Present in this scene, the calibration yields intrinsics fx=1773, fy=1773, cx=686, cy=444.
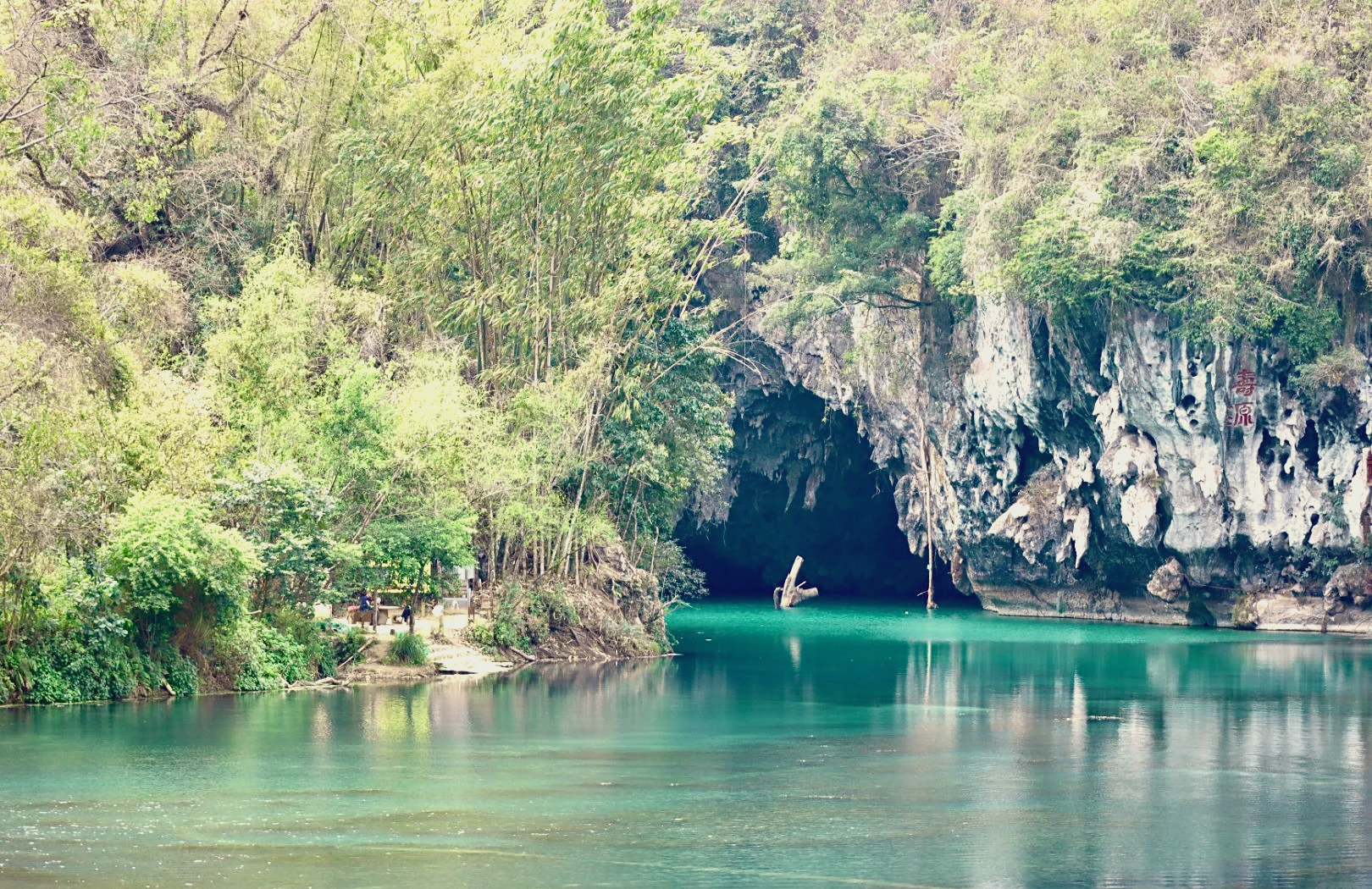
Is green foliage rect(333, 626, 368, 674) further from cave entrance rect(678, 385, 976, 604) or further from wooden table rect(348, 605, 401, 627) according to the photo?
cave entrance rect(678, 385, 976, 604)

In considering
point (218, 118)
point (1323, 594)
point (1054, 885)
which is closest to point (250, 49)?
point (218, 118)

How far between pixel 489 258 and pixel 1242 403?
1897 centimetres

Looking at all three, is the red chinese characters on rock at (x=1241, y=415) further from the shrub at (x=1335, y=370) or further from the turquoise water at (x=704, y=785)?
the turquoise water at (x=704, y=785)

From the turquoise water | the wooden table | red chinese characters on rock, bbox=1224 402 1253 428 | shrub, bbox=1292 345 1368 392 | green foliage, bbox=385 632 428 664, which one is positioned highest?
shrub, bbox=1292 345 1368 392

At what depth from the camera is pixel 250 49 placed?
32.8 metres

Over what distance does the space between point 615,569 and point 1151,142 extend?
56.0 feet

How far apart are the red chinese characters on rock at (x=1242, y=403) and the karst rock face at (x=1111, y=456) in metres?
0.04

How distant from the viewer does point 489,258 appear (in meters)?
32.9

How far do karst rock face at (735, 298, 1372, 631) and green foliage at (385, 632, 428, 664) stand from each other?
2027cm

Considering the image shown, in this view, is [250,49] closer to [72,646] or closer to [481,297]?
[481,297]

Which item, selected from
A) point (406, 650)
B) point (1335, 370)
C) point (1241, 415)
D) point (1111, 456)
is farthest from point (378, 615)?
point (1335, 370)

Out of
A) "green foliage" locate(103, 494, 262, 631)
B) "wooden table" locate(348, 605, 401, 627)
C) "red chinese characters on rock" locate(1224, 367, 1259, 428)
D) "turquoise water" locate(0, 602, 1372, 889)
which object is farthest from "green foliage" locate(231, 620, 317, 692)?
"red chinese characters on rock" locate(1224, 367, 1259, 428)

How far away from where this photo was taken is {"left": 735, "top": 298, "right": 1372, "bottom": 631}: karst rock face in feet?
136

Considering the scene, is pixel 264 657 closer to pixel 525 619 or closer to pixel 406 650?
pixel 406 650
